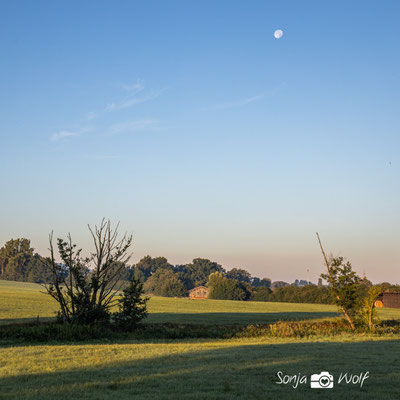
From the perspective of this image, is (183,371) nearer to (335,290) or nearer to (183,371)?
(183,371)

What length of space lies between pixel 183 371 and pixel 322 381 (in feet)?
11.5

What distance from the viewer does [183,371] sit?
11.9m

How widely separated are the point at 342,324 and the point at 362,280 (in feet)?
12.1

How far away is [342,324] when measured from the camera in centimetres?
3269

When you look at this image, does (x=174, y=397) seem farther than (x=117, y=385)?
No

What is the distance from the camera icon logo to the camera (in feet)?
34.1

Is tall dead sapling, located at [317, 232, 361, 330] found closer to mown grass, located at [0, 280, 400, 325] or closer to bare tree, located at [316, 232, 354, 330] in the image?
bare tree, located at [316, 232, 354, 330]

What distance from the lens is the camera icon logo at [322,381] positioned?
10.4m

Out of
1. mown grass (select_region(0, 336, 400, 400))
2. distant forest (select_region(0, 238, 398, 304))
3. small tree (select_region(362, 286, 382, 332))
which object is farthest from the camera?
distant forest (select_region(0, 238, 398, 304))

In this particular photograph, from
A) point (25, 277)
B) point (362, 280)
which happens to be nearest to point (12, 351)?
point (362, 280)

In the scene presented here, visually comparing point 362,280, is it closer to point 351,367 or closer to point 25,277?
point 351,367

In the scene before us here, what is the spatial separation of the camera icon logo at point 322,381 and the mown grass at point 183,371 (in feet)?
0.62

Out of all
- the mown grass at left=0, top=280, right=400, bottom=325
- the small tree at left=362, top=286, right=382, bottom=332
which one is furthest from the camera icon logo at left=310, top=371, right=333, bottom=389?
the mown grass at left=0, top=280, right=400, bottom=325

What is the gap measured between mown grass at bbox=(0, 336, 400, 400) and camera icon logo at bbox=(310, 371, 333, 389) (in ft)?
0.62
